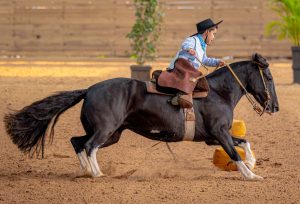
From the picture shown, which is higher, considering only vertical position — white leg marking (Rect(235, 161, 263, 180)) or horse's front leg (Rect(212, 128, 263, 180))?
horse's front leg (Rect(212, 128, 263, 180))

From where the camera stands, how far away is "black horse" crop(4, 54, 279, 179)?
884 centimetres

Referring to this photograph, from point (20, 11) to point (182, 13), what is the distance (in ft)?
15.8

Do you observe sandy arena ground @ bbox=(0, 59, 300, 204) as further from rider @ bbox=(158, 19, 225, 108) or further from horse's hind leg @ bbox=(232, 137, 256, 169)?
rider @ bbox=(158, 19, 225, 108)

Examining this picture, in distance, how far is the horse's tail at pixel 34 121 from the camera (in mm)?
9172

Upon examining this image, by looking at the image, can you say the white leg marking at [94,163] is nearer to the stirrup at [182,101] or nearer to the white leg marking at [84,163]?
the white leg marking at [84,163]

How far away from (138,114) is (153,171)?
879 mm

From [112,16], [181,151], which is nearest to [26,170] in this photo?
[181,151]

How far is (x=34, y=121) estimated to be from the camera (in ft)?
30.2

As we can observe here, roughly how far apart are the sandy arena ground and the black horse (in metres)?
0.35

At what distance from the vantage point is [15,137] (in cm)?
917

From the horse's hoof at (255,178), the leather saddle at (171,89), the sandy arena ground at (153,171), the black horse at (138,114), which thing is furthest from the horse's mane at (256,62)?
the horse's hoof at (255,178)

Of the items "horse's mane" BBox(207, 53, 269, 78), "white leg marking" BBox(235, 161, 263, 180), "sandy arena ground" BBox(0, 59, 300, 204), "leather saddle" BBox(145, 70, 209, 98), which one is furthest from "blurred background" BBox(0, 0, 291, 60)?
"white leg marking" BBox(235, 161, 263, 180)

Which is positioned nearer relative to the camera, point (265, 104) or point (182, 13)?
point (265, 104)

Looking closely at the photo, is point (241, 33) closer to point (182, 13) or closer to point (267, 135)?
point (182, 13)
